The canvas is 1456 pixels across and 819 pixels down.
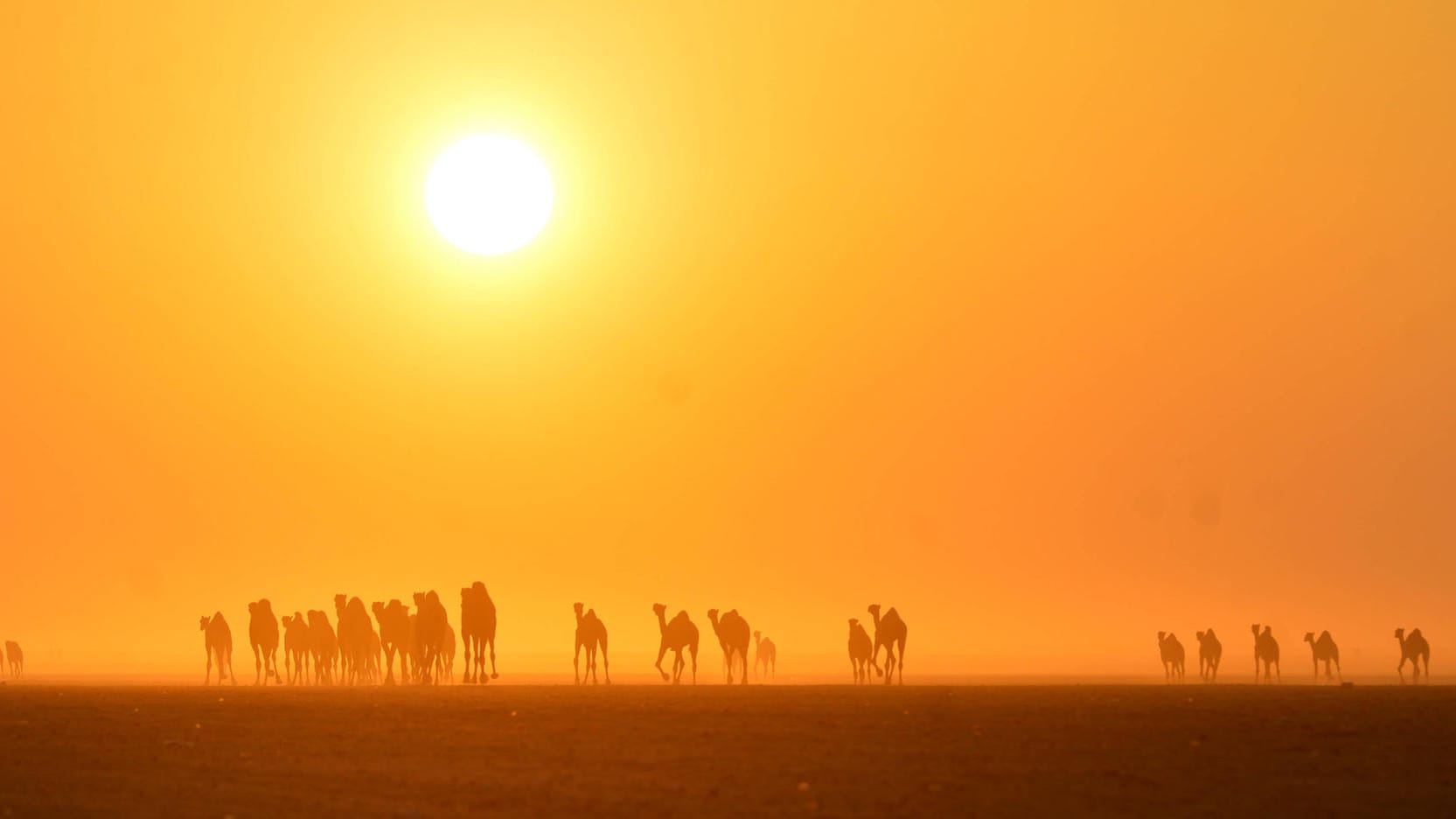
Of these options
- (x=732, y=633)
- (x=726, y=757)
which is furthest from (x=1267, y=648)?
(x=726, y=757)

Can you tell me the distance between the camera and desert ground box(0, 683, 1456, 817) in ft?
72.9

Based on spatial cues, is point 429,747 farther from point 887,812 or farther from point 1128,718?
point 1128,718

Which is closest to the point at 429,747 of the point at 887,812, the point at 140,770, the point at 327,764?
the point at 327,764

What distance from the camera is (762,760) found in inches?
1018

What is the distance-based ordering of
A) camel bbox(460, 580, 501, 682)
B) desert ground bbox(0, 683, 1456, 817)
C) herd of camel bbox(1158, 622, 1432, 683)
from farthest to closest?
herd of camel bbox(1158, 622, 1432, 683) < camel bbox(460, 580, 501, 682) < desert ground bbox(0, 683, 1456, 817)

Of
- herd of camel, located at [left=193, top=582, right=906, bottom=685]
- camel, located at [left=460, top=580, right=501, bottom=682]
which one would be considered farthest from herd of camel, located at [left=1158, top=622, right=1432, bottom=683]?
camel, located at [left=460, top=580, right=501, bottom=682]

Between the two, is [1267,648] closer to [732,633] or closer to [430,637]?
[732,633]

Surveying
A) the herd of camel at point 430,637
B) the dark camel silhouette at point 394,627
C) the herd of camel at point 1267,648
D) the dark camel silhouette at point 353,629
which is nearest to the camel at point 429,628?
the herd of camel at point 430,637

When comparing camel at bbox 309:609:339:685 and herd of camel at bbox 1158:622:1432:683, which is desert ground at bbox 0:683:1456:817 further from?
herd of camel at bbox 1158:622:1432:683

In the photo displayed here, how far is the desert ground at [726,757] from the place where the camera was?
72.9 feet

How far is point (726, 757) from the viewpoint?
26.2 m

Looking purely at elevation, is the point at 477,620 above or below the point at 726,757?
above

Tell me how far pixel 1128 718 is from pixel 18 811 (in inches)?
731

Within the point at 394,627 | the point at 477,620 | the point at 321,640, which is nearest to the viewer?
the point at 477,620
